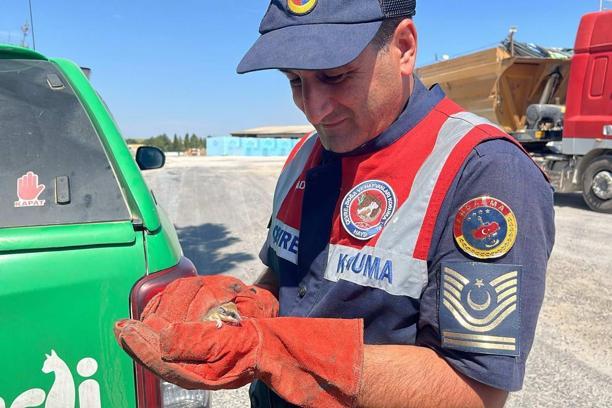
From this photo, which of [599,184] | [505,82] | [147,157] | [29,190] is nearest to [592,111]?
[599,184]

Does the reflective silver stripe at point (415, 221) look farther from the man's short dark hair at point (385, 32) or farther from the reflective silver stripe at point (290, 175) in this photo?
the reflective silver stripe at point (290, 175)

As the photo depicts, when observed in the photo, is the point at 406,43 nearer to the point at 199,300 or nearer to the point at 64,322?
the point at 199,300

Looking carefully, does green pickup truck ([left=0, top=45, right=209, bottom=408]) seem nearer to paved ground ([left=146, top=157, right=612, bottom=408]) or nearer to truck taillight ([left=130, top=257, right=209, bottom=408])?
truck taillight ([left=130, top=257, right=209, bottom=408])

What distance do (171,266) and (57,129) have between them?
2.18 feet

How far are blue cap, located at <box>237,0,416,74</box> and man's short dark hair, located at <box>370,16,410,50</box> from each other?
12mm

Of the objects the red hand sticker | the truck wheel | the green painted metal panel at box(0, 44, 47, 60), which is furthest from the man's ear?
the truck wheel

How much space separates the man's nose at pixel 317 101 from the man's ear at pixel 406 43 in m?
0.20

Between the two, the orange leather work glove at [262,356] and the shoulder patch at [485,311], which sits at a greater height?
the shoulder patch at [485,311]

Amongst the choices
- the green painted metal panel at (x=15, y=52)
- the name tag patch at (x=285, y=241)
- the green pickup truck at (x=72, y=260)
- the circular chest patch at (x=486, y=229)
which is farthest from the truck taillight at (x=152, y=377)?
the green painted metal panel at (x=15, y=52)

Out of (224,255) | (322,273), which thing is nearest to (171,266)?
(322,273)

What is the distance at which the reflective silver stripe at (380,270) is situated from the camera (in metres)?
1.06

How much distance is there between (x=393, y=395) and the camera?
101 centimetres

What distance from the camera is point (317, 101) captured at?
48.1 inches

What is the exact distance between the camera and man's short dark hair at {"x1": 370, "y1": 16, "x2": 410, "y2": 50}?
1.15m
